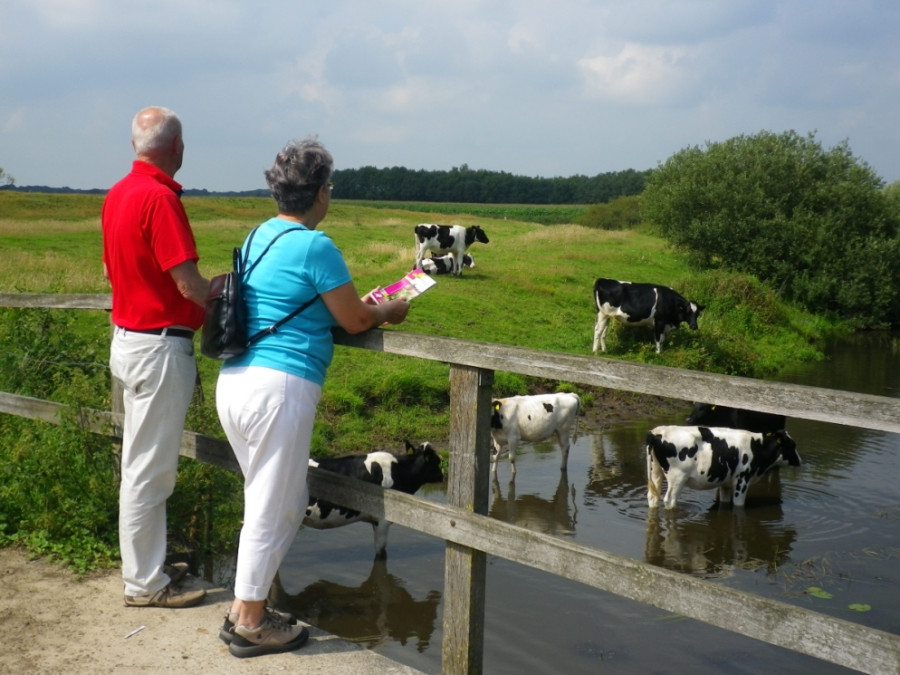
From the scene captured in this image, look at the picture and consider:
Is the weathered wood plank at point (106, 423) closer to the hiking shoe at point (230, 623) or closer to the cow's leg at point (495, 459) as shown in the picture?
the hiking shoe at point (230, 623)

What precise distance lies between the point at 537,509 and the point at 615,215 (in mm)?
66247

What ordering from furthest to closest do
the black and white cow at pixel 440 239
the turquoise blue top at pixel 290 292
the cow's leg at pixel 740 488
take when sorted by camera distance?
the black and white cow at pixel 440 239 → the cow's leg at pixel 740 488 → the turquoise blue top at pixel 290 292

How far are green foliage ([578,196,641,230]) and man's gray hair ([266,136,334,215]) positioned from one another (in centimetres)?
6785

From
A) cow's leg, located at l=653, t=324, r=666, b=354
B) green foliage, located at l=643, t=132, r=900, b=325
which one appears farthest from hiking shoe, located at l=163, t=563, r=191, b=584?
green foliage, located at l=643, t=132, r=900, b=325

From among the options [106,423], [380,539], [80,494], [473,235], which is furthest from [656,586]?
[473,235]

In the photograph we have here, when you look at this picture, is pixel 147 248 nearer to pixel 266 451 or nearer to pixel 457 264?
pixel 266 451

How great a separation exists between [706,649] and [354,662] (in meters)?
3.46

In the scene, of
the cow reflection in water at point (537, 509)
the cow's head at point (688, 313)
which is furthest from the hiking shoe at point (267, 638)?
the cow's head at point (688, 313)

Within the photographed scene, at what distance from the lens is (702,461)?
395 inches

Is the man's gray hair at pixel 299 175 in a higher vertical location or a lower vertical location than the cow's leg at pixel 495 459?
higher

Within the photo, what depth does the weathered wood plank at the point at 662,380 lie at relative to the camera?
9.37ft

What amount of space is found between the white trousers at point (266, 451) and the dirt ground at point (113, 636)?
0.35 m

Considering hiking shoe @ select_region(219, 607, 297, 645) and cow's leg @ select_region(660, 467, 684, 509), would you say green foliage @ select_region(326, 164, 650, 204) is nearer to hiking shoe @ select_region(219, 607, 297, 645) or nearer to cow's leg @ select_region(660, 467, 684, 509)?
cow's leg @ select_region(660, 467, 684, 509)

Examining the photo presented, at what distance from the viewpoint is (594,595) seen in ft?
24.2
